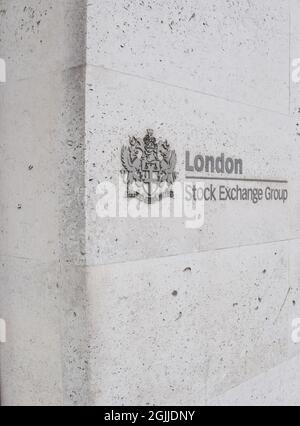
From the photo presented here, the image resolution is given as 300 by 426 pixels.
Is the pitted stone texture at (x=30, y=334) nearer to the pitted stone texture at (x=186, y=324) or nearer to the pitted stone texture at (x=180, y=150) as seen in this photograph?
the pitted stone texture at (x=186, y=324)

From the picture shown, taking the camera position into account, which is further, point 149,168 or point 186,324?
point 186,324

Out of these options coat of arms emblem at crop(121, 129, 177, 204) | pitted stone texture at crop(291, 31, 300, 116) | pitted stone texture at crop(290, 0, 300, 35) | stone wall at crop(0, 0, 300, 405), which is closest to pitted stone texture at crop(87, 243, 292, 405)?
stone wall at crop(0, 0, 300, 405)

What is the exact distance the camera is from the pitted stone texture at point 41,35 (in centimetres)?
190

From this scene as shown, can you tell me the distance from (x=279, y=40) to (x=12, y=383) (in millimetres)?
2526

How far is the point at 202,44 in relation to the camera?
2.38m

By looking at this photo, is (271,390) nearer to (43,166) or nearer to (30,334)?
(30,334)

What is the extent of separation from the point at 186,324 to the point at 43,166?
1.07 meters

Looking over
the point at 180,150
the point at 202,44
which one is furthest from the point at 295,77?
the point at 180,150

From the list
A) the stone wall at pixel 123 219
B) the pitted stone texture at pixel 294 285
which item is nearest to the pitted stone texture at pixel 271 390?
the stone wall at pixel 123 219

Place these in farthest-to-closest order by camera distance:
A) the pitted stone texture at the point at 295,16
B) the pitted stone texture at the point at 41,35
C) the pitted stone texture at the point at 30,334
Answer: the pitted stone texture at the point at 295,16, the pitted stone texture at the point at 30,334, the pitted stone texture at the point at 41,35

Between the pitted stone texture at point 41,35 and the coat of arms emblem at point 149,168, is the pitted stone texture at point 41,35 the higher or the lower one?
the higher one

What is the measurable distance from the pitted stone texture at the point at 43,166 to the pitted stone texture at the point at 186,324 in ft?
0.93

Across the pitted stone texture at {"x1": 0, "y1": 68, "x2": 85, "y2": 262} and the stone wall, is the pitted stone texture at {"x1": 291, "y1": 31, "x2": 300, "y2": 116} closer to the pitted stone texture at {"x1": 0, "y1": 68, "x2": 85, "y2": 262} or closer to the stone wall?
the stone wall

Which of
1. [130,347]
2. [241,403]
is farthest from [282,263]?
[130,347]
